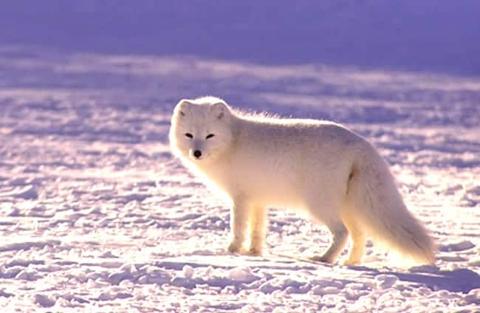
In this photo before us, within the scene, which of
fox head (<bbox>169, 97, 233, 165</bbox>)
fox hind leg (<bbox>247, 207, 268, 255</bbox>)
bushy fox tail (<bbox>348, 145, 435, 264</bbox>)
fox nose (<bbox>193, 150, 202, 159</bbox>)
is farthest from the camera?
fox hind leg (<bbox>247, 207, 268, 255</bbox>)

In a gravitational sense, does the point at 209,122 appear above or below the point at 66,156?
below

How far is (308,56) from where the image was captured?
24.8 meters

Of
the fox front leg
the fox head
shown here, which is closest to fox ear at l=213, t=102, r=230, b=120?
the fox head

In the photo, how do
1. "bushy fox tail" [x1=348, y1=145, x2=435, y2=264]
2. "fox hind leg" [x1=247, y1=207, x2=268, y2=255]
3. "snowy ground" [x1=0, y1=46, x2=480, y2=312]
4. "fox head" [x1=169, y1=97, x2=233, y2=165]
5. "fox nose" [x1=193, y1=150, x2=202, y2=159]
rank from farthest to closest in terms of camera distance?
"fox hind leg" [x1=247, y1=207, x2=268, y2=255] → "fox head" [x1=169, y1=97, x2=233, y2=165] → "fox nose" [x1=193, y1=150, x2=202, y2=159] → "bushy fox tail" [x1=348, y1=145, x2=435, y2=264] → "snowy ground" [x1=0, y1=46, x2=480, y2=312]

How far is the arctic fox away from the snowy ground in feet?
0.65

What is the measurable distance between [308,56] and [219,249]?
19038mm

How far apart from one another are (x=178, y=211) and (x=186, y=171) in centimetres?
221

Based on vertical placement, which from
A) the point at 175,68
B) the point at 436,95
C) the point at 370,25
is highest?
the point at 370,25

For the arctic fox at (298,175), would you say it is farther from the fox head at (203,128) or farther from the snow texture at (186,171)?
the snow texture at (186,171)

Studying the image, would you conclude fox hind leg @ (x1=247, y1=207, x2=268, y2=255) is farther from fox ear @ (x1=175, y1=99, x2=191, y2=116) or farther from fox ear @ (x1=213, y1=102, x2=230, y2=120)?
fox ear @ (x1=175, y1=99, x2=191, y2=116)

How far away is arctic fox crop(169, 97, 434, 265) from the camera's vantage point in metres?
5.62

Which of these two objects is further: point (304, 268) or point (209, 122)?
point (209, 122)

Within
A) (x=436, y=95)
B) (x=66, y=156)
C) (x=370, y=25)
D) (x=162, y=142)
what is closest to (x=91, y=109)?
(x=162, y=142)

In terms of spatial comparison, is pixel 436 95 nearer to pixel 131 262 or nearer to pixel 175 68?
pixel 175 68
